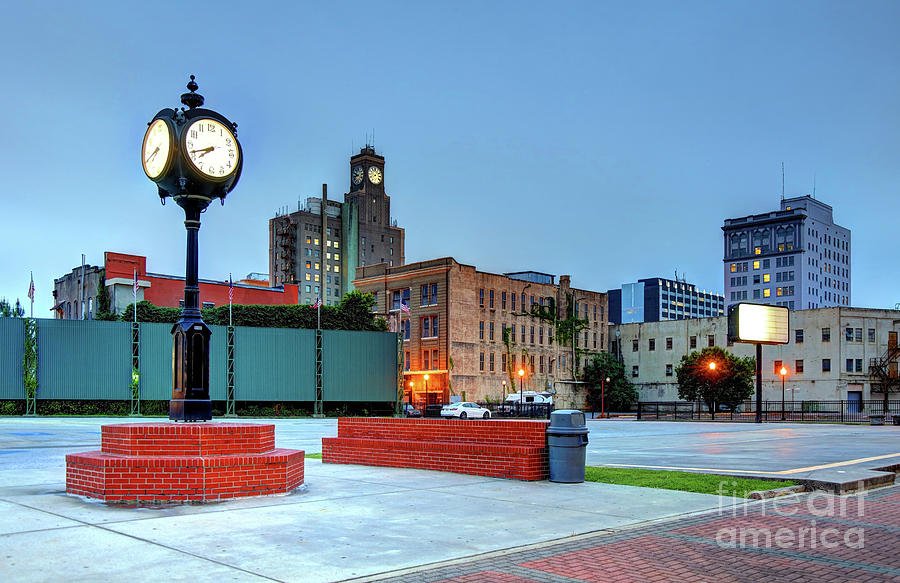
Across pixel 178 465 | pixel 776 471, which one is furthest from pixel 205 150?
pixel 776 471

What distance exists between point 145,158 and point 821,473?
12739mm

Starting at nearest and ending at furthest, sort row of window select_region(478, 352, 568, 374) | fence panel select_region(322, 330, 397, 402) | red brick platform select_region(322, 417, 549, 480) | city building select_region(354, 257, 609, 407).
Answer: red brick platform select_region(322, 417, 549, 480) → fence panel select_region(322, 330, 397, 402) → city building select_region(354, 257, 609, 407) → row of window select_region(478, 352, 568, 374)

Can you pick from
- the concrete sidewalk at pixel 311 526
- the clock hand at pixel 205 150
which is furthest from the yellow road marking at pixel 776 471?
the clock hand at pixel 205 150

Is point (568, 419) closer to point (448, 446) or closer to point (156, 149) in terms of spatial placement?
point (448, 446)

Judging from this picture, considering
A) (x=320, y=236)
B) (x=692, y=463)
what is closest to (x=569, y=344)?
(x=692, y=463)

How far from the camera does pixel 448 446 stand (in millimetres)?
14359

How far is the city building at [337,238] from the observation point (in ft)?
551

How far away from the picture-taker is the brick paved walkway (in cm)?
675

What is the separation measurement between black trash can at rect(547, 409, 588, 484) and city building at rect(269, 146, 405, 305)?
154919 millimetres

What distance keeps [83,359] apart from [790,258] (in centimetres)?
15674

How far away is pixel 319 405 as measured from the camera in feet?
188

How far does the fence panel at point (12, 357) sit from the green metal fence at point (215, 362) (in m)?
0.05

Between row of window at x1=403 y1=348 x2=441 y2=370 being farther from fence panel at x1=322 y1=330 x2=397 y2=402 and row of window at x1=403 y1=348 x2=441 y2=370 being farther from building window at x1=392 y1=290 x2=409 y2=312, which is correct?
fence panel at x1=322 y1=330 x2=397 y2=402

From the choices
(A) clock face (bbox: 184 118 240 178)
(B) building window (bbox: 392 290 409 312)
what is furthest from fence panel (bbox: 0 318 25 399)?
(A) clock face (bbox: 184 118 240 178)
